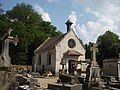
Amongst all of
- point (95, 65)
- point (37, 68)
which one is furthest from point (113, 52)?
point (95, 65)

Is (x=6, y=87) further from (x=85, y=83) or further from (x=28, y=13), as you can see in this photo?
(x=28, y=13)

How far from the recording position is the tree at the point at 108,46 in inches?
2429

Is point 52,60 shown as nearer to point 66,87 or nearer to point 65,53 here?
point 65,53

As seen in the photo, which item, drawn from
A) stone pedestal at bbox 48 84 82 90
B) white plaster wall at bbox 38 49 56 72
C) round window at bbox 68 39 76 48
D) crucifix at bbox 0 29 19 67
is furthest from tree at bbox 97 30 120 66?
crucifix at bbox 0 29 19 67

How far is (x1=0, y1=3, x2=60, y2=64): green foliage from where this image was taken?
175 feet

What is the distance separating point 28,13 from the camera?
70750mm

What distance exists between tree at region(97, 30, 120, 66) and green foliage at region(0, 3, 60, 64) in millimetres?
13168

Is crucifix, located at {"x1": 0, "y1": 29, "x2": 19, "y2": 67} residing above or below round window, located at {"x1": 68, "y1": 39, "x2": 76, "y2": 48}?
below

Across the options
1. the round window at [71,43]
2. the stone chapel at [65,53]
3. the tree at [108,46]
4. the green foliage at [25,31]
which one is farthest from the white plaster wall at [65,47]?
the tree at [108,46]

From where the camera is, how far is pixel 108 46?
6581 cm

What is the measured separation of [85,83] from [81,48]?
84.4 ft

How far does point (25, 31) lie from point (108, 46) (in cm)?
2331

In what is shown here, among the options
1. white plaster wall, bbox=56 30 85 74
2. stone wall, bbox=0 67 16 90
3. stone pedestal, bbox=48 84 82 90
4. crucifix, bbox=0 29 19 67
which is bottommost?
stone pedestal, bbox=48 84 82 90

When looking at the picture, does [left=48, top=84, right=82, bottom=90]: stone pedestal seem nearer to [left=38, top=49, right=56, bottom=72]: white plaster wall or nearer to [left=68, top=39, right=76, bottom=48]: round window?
[left=38, top=49, right=56, bottom=72]: white plaster wall
